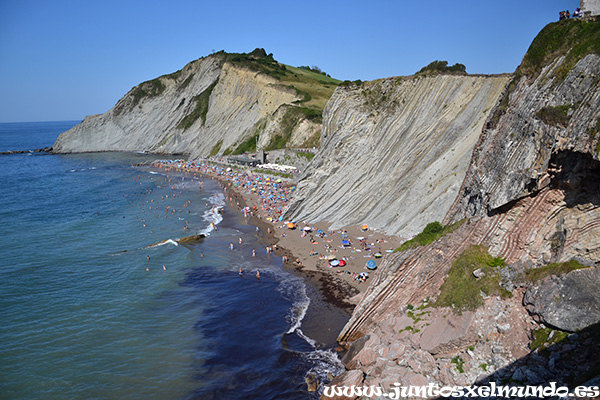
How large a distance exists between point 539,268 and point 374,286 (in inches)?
339

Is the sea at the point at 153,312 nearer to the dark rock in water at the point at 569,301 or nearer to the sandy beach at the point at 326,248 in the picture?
the sandy beach at the point at 326,248

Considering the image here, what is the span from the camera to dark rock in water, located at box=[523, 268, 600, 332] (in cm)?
1491

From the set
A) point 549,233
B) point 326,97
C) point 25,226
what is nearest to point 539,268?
point 549,233

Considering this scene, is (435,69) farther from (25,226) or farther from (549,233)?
(25,226)

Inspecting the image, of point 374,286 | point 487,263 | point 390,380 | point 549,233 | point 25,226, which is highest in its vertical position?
point 549,233

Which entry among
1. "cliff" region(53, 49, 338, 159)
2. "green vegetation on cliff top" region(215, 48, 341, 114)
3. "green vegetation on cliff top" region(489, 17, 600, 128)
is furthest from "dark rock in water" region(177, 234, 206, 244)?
"green vegetation on cliff top" region(215, 48, 341, 114)

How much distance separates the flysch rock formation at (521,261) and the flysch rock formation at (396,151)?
44.6 ft

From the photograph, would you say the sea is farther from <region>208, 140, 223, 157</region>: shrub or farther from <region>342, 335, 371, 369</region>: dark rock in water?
<region>208, 140, 223, 157</region>: shrub

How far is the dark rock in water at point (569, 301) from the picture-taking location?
48.9 feet

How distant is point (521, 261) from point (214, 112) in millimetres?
101721

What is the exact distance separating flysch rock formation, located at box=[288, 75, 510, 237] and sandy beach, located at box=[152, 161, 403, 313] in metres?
1.58

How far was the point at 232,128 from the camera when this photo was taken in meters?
102

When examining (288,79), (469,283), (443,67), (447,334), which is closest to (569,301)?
(469,283)

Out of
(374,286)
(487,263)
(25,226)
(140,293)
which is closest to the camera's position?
(487,263)
